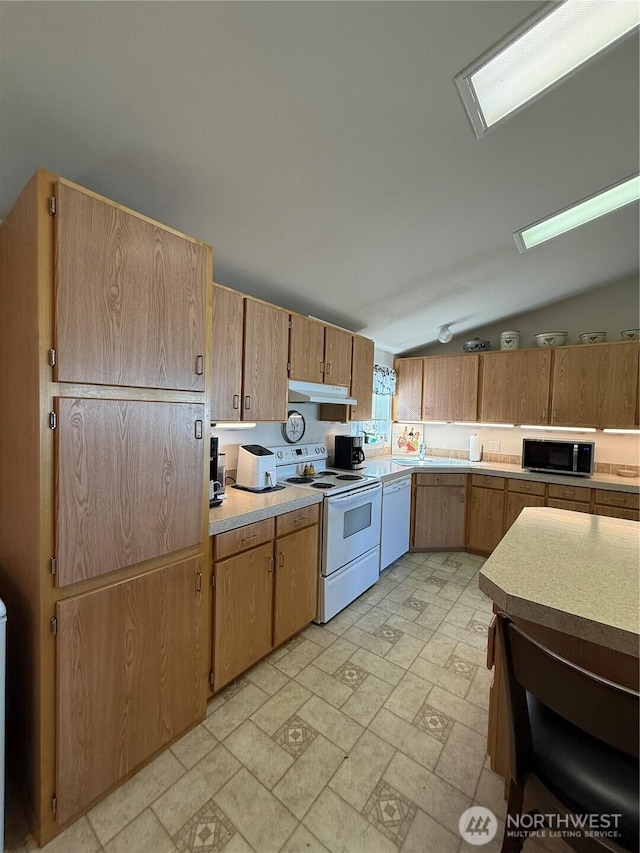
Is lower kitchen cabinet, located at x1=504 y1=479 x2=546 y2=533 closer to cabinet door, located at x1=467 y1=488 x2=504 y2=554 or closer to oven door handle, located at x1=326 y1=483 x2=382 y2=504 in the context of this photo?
cabinet door, located at x1=467 y1=488 x2=504 y2=554

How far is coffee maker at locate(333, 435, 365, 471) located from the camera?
3379 mm

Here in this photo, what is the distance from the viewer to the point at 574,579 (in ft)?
3.69

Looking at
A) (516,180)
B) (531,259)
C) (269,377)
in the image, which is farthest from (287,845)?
(531,259)

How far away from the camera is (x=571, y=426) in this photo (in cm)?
348

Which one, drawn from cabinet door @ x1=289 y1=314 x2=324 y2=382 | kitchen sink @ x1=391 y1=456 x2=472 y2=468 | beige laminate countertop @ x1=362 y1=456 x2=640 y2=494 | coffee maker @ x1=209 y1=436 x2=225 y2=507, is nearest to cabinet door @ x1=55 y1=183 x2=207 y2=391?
coffee maker @ x1=209 y1=436 x2=225 y2=507

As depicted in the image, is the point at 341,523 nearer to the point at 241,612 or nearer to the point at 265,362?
the point at 241,612

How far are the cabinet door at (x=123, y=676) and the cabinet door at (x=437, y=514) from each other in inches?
107

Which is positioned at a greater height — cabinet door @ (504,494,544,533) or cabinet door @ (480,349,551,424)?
cabinet door @ (480,349,551,424)

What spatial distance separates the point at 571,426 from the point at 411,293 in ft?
6.89

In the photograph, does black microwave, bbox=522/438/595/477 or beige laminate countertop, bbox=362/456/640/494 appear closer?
beige laminate countertop, bbox=362/456/640/494

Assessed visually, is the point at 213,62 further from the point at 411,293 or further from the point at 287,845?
the point at 287,845

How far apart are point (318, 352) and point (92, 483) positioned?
6.40 feet

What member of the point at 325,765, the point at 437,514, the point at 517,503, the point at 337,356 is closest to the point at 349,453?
the point at 337,356

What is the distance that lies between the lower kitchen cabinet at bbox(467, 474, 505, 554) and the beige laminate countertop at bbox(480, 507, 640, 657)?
6.76 ft
